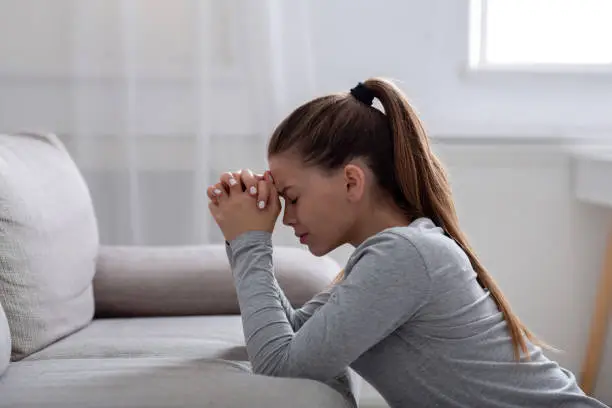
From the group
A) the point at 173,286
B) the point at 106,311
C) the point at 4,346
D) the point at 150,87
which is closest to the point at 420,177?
the point at 4,346

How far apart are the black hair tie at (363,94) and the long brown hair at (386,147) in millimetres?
11

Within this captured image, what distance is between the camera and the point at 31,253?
5.23 ft

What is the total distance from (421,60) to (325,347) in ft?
4.93

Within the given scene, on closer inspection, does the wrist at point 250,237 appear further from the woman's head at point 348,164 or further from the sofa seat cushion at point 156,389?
the sofa seat cushion at point 156,389

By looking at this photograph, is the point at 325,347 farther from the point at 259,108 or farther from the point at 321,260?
the point at 259,108

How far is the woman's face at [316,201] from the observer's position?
1.35 metres

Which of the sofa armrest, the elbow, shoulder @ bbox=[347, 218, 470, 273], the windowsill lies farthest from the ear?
the windowsill

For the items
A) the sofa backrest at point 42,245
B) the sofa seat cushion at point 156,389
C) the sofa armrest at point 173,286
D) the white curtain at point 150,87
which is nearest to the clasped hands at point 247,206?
the sofa seat cushion at point 156,389

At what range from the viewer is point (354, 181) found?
1.34 m

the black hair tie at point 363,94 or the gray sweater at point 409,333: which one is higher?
the black hair tie at point 363,94

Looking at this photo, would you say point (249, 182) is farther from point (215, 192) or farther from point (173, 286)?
point (173, 286)

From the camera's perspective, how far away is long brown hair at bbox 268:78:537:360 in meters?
1.34

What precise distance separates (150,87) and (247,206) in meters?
1.16

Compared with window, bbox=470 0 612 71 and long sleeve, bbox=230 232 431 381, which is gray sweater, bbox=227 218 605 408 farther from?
window, bbox=470 0 612 71
